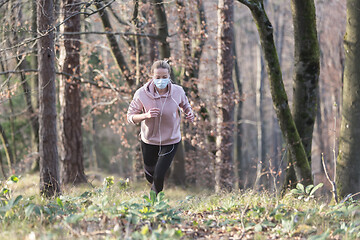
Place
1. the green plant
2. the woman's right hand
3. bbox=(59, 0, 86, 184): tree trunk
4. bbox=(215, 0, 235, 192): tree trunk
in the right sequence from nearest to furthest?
the green plant
the woman's right hand
bbox=(59, 0, 86, 184): tree trunk
bbox=(215, 0, 235, 192): tree trunk

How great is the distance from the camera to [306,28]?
7.48 meters

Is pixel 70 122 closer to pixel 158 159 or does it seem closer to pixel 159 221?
pixel 158 159

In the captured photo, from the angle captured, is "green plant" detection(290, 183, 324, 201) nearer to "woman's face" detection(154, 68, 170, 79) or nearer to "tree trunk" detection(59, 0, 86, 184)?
"woman's face" detection(154, 68, 170, 79)

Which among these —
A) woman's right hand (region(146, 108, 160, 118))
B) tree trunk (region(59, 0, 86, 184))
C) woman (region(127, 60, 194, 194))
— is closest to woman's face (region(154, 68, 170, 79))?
woman (region(127, 60, 194, 194))

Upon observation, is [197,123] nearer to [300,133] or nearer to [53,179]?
[300,133]

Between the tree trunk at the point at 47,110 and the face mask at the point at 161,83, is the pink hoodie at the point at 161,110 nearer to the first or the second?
the face mask at the point at 161,83

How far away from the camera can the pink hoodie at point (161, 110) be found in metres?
5.61

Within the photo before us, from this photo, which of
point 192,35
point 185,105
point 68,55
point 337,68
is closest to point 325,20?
point 337,68

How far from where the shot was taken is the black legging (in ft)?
18.7

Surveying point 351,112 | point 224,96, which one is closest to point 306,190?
point 351,112

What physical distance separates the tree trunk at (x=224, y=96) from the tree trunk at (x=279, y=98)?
481cm

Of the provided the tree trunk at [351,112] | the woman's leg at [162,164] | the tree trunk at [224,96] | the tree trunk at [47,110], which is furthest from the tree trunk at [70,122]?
the tree trunk at [351,112]

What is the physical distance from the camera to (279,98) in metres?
7.30

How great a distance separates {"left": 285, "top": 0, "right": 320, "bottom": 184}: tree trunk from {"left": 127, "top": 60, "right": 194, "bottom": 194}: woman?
117 inches
